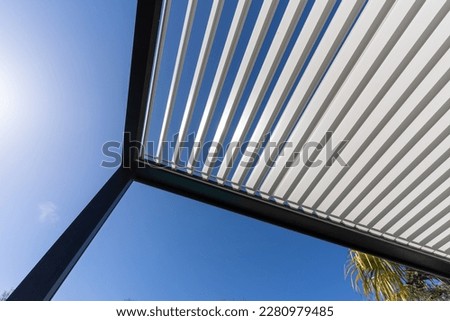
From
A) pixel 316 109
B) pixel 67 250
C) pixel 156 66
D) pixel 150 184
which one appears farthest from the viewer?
pixel 150 184

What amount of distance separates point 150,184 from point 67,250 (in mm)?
1455

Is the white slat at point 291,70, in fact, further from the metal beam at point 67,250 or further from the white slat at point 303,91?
the metal beam at point 67,250

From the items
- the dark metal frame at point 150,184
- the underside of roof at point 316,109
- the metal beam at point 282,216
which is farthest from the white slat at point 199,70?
the dark metal frame at point 150,184

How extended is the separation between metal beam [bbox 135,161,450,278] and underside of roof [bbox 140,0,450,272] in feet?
0.17

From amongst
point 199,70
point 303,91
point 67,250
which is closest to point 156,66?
point 199,70

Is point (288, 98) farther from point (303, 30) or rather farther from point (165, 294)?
point (165, 294)

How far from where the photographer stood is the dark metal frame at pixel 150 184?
1858 mm

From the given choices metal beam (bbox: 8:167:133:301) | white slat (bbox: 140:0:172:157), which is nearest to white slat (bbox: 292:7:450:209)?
white slat (bbox: 140:0:172:157)

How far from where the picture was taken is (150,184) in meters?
3.40

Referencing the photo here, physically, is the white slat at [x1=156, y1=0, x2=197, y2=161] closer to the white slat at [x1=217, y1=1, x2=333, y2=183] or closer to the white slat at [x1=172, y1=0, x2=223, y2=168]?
the white slat at [x1=172, y1=0, x2=223, y2=168]

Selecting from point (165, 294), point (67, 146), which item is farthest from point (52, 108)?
point (165, 294)

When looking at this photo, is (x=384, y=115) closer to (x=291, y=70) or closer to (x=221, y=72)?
(x=291, y=70)

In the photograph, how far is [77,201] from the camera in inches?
132
